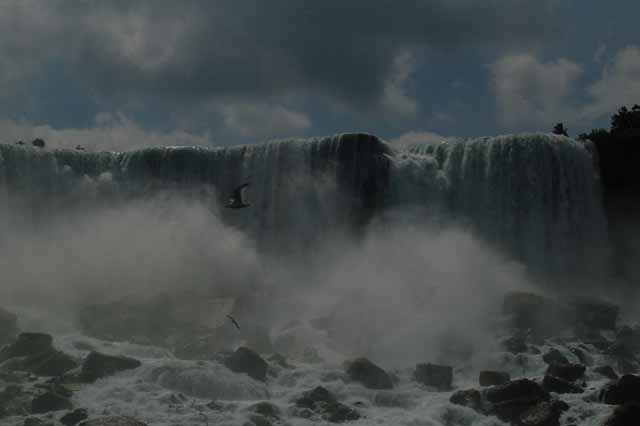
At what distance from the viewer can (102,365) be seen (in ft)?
58.7

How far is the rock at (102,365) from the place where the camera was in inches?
690

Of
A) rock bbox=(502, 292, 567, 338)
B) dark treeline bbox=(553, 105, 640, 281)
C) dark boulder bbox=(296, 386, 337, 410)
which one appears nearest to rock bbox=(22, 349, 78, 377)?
dark boulder bbox=(296, 386, 337, 410)

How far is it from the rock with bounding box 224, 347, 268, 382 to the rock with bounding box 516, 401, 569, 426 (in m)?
6.21

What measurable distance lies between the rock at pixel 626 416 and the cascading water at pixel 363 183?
15011 millimetres

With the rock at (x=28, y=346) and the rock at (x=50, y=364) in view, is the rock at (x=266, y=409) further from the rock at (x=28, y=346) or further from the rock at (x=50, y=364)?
the rock at (x=28, y=346)

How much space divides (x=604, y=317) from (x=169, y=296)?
44.8 feet

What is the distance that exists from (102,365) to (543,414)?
32.1 ft

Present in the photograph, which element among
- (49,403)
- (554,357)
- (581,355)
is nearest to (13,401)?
(49,403)

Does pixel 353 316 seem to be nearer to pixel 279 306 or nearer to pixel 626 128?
pixel 279 306

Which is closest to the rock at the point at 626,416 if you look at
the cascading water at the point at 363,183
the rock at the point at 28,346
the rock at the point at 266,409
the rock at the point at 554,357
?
the rock at the point at 554,357

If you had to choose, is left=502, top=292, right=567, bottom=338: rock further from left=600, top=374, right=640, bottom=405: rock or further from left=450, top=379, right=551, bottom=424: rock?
left=450, top=379, right=551, bottom=424: rock

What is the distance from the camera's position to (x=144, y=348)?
21.0 m

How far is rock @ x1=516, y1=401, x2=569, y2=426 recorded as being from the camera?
15.3 m

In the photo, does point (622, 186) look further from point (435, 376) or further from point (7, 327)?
point (7, 327)
